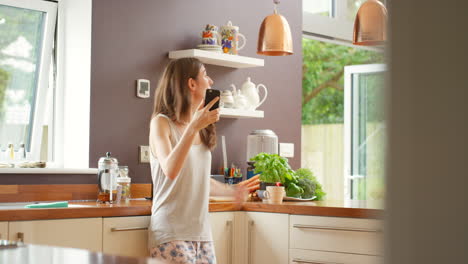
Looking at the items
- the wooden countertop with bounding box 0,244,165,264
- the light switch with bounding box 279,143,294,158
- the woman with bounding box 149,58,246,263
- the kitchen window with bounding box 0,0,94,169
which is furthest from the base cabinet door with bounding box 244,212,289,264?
the wooden countertop with bounding box 0,244,165,264

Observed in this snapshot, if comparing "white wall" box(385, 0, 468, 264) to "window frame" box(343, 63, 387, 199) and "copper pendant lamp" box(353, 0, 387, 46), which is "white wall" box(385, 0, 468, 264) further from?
"window frame" box(343, 63, 387, 199)

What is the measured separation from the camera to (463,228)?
19cm

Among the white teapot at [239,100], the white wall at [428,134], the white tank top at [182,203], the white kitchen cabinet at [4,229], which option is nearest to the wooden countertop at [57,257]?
the white wall at [428,134]

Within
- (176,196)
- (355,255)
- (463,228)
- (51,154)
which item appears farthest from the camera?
(51,154)

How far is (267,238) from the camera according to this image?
317 cm

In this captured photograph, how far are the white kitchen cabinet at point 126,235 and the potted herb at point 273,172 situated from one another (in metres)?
0.82

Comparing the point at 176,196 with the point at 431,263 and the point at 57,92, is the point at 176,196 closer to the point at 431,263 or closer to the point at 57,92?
the point at 57,92

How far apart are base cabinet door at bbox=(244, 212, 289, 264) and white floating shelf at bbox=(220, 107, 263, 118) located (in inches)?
33.2

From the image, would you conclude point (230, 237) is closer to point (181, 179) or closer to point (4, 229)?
point (181, 179)

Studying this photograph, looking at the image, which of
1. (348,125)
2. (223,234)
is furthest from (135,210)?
(348,125)

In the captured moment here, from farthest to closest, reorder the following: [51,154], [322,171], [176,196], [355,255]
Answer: [322,171] → [51,154] → [355,255] → [176,196]

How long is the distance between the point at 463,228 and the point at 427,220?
0.4 inches

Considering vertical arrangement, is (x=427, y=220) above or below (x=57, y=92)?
below

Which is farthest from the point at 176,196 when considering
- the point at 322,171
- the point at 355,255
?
the point at 322,171
